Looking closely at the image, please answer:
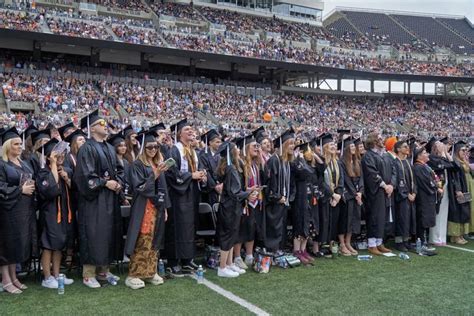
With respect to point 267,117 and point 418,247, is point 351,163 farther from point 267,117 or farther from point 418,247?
point 267,117

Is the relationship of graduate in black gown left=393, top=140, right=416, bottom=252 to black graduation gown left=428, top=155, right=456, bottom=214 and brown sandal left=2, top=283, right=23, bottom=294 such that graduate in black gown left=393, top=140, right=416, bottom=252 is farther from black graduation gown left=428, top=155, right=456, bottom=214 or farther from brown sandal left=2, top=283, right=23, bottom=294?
brown sandal left=2, top=283, right=23, bottom=294

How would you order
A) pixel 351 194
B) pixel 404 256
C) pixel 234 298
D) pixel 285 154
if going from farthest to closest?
1. pixel 351 194
2. pixel 404 256
3. pixel 285 154
4. pixel 234 298

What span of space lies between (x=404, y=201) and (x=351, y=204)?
1160mm

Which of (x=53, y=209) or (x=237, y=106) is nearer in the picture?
(x=53, y=209)

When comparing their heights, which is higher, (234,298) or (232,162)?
(232,162)

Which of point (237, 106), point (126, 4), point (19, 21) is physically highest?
point (126, 4)

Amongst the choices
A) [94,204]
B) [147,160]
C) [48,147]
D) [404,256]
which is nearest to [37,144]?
[48,147]

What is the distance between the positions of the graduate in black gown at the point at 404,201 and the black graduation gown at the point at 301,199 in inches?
78.3

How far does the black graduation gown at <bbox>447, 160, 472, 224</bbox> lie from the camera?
32.1 feet

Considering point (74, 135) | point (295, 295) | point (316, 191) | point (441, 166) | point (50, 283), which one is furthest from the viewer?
point (441, 166)

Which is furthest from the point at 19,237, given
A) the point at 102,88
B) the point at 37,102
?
the point at 102,88

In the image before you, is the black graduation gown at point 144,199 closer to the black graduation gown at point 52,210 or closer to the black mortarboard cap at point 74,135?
the black graduation gown at point 52,210

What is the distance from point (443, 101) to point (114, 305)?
167 feet

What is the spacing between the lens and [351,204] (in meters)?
8.48
